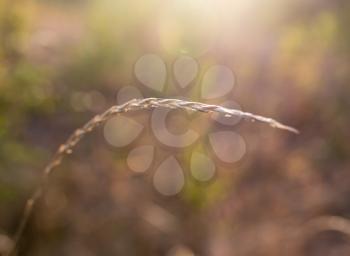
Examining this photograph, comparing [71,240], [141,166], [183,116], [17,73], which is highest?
[17,73]

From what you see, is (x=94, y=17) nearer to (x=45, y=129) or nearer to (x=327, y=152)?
(x=45, y=129)

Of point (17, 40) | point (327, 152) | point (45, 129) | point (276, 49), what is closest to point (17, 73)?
point (17, 40)

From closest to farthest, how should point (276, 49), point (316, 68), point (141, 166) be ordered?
point (141, 166) → point (316, 68) → point (276, 49)

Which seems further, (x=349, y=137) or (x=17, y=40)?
(x=349, y=137)

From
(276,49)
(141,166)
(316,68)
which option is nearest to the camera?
(141,166)

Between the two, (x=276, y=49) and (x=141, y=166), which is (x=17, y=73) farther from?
(x=276, y=49)

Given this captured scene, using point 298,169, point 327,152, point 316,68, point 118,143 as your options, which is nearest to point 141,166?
point 118,143

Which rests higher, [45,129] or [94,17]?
[94,17]
